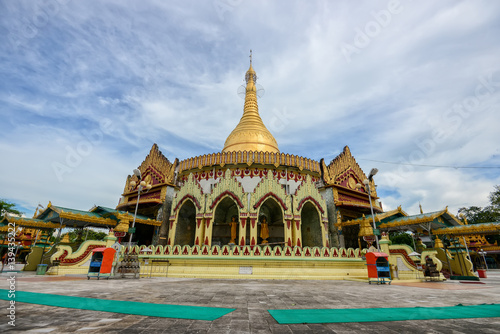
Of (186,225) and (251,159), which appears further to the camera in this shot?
(186,225)

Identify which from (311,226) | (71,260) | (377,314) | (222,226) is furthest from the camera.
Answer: (222,226)

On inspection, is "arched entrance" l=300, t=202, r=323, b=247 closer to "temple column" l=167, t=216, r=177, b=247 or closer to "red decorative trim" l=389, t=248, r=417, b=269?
"red decorative trim" l=389, t=248, r=417, b=269

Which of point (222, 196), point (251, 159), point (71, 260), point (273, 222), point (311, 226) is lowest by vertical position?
point (71, 260)

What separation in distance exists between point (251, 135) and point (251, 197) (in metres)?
9.53

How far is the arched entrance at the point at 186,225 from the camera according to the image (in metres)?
23.7

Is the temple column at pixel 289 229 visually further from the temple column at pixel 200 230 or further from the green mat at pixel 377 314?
the green mat at pixel 377 314

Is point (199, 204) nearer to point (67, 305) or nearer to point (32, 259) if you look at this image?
point (32, 259)

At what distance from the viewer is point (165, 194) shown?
82.3 ft

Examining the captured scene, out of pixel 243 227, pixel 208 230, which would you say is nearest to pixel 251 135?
pixel 243 227

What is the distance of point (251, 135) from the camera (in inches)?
1126

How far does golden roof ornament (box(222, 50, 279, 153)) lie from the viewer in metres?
27.7

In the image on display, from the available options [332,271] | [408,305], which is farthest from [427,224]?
[408,305]

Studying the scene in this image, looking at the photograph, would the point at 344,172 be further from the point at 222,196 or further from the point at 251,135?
the point at 222,196

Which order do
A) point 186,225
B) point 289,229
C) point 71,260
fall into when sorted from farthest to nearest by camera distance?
1. point 186,225
2. point 289,229
3. point 71,260
